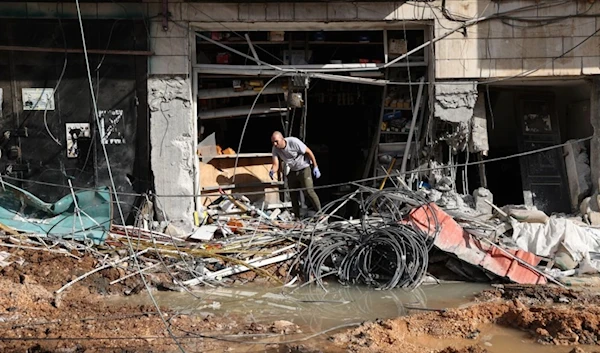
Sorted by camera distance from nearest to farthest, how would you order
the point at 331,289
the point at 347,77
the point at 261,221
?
1. the point at 331,289
2. the point at 261,221
3. the point at 347,77

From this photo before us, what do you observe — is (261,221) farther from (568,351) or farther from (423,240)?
(568,351)

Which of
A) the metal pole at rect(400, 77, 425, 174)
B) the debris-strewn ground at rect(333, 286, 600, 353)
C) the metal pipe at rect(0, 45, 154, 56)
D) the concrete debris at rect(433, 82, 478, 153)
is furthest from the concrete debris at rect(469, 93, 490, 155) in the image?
the metal pipe at rect(0, 45, 154, 56)

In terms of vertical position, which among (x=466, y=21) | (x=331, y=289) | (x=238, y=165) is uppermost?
(x=466, y=21)

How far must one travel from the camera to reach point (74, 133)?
398 inches

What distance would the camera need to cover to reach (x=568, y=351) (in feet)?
18.7

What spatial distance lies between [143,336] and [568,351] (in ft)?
Result: 13.1

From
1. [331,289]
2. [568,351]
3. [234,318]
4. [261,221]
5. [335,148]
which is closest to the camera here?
[568,351]

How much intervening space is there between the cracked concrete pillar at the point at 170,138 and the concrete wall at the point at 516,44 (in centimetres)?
426

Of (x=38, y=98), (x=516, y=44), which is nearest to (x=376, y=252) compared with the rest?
(x=516, y=44)

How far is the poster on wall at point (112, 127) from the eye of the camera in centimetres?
1012

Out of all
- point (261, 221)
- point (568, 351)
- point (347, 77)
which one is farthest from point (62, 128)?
point (568, 351)

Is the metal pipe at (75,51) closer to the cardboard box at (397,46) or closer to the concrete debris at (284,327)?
the cardboard box at (397,46)

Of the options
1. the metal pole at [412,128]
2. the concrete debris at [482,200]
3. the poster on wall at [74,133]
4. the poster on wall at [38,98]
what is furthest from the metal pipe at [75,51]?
the concrete debris at [482,200]

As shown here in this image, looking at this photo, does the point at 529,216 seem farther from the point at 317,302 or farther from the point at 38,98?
the point at 38,98
